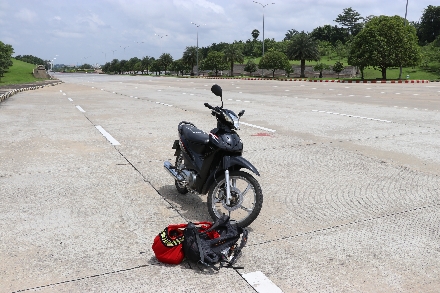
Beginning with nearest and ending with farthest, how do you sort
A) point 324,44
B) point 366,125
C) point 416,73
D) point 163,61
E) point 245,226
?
point 245,226 → point 366,125 → point 416,73 → point 324,44 → point 163,61

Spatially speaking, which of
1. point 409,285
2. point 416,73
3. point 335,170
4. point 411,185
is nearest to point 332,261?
point 409,285

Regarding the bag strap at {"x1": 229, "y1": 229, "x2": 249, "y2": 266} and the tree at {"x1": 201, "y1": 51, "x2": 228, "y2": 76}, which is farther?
the tree at {"x1": 201, "y1": 51, "x2": 228, "y2": 76}

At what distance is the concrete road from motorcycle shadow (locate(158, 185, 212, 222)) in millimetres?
23

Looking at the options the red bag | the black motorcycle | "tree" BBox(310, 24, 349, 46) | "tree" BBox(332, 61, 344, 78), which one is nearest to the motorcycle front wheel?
the black motorcycle

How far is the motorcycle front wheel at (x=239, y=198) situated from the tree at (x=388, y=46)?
55061 millimetres

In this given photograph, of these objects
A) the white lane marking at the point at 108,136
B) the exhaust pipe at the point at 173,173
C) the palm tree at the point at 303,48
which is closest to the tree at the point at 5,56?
the palm tree at the point at 303,48

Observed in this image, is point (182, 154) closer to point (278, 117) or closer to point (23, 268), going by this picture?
point (23, 268)

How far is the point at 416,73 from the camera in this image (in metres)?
63.2

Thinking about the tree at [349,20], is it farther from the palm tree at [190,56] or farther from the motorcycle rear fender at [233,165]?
the motorcycle rear fender at [233,165]

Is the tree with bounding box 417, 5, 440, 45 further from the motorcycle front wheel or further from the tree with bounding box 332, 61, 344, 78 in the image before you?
the motorcycle front wheel

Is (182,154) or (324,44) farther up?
(324,44)

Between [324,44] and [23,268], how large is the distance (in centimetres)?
11670

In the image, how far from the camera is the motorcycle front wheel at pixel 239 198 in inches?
173

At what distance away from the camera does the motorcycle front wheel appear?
439cm
